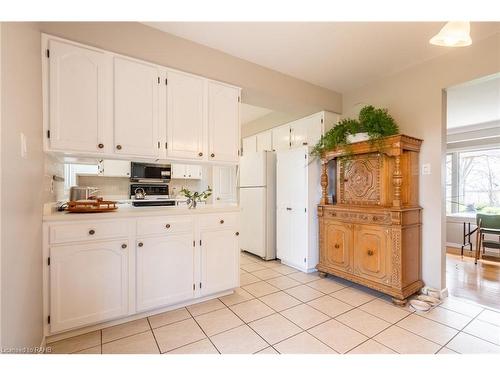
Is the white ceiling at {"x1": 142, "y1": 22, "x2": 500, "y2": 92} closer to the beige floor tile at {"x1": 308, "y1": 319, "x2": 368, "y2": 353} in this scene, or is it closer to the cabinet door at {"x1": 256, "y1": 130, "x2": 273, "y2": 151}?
the cabinet door at {"x1": 256, "y1": 130, "x2": 273, "y2": 151}

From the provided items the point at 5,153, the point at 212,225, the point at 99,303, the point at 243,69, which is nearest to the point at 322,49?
the point at 243,69

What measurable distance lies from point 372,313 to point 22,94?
117 inches

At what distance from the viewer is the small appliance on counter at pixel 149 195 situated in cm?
297

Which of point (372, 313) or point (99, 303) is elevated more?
point (99, 303)

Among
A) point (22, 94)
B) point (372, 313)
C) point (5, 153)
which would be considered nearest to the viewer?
point (5, 153)

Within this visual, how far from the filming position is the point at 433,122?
8.18 feet

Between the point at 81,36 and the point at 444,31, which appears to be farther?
the point at 81,36

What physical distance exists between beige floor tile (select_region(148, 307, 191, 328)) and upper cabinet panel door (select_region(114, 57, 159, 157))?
141 centimetres

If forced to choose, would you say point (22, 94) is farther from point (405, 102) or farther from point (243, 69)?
point (405, 102)

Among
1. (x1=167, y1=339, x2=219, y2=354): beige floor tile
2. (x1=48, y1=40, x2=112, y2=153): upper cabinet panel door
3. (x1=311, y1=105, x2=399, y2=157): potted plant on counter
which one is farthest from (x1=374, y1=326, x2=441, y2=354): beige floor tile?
(x1=48, y1=40, x2=112, y2=153): upper cabinet panel door

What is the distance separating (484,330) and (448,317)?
0.23 meters

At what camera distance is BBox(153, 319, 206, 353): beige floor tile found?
1.70 metres

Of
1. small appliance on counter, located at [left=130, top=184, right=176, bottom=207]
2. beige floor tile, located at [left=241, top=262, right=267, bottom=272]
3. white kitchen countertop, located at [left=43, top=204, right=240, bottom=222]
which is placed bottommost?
beige floor tile, located at [left=241, top=262, right=267, bottom=272]

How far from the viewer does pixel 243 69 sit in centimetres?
256
